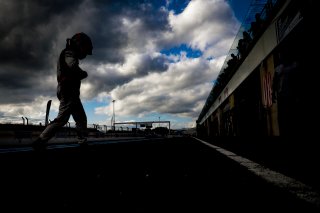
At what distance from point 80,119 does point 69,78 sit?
38.3 inches

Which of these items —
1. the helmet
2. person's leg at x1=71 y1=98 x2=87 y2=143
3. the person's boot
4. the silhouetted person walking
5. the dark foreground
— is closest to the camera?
the dark foreground

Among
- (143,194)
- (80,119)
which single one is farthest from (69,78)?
(143,194)

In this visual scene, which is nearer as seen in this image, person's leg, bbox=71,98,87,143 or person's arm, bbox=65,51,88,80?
person's arm, bbox=65,51,88,80

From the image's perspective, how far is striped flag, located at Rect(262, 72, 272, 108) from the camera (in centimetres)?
1252

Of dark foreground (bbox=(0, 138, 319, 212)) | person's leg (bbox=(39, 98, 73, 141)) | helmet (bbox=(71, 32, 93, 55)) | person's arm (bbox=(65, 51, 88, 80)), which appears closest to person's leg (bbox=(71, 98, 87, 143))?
person's leg (bbox=(39, 98, 73, 141))

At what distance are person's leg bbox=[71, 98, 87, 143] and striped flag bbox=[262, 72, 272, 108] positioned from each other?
10247 millimetres

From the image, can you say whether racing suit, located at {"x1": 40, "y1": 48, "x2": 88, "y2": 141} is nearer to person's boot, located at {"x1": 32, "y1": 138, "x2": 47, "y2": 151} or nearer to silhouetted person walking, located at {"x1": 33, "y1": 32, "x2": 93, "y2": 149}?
silhouetted person walking, located at {"x1": 33, "y1": 32, "x2": 93, "y2": 149}

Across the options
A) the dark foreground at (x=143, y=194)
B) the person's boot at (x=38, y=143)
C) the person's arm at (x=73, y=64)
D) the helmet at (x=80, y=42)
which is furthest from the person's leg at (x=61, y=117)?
the dark foreground at (x=143, y=194)

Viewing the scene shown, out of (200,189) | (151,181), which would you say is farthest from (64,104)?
(200,189)

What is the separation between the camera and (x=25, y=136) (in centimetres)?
1584

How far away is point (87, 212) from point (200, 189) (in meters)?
0.68

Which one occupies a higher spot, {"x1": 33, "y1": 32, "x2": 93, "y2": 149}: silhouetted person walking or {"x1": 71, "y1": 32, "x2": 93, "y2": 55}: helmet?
{"x1": 71, "y1": 32, "x2": 93, "y2": 55}: helmet

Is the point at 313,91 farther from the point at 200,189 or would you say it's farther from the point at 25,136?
the point at 25,136

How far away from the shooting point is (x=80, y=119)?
5.07m
